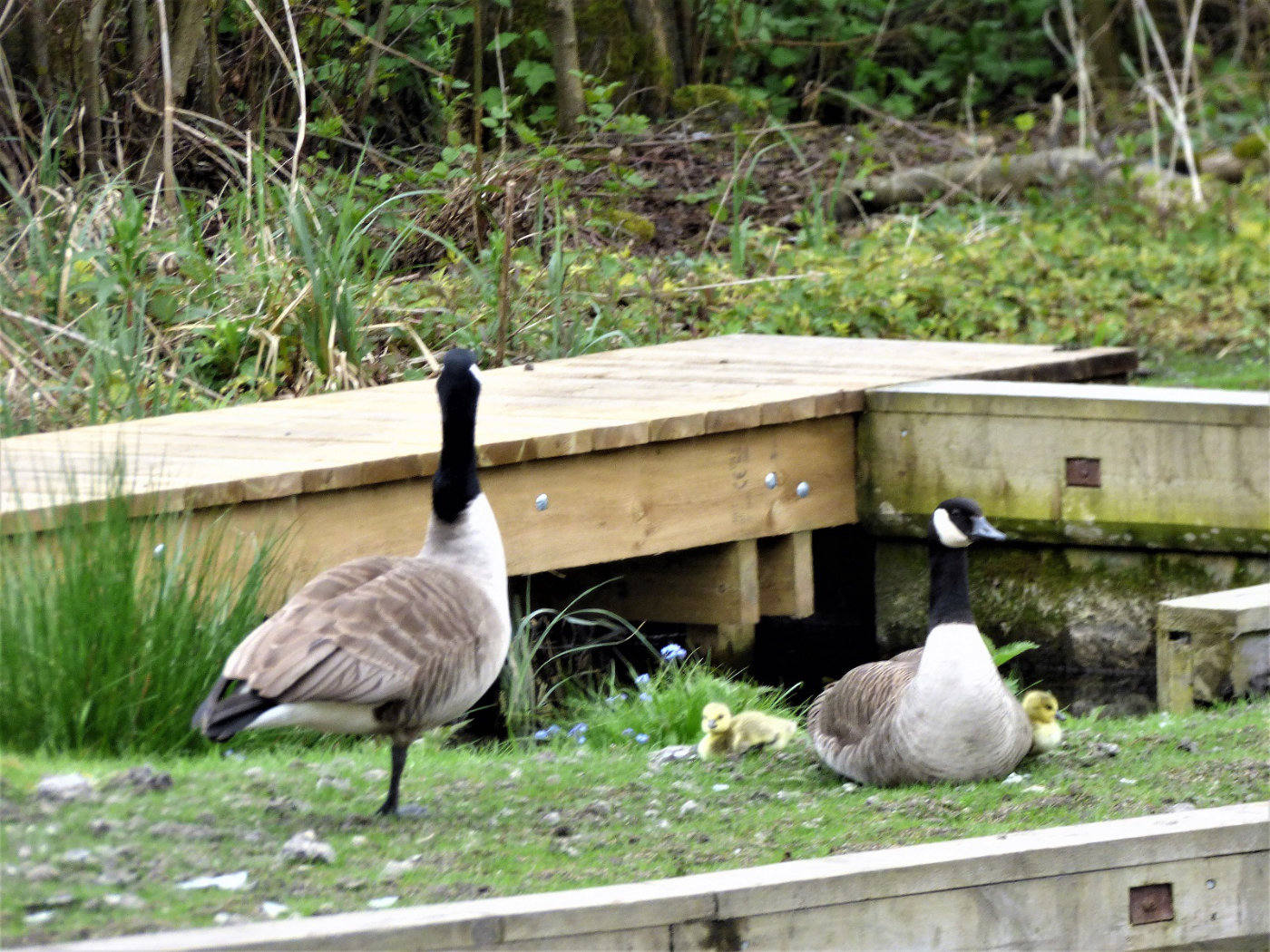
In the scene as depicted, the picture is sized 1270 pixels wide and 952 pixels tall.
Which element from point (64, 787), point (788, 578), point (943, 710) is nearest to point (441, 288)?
point (788, 578)

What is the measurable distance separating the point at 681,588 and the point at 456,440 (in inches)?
145

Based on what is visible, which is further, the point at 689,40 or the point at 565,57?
the point at 689,40

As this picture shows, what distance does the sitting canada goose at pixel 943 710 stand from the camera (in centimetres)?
519

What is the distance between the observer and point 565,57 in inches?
470

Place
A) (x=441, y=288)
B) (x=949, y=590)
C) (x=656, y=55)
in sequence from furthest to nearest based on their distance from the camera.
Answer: (x=656, y=55) < (x=441, y=288) < (x=949, y=590)

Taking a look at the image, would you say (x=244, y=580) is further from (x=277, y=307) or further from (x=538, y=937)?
(x=277, y=307)

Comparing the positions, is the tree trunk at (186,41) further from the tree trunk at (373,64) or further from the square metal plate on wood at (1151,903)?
the square metal plate on wood at (1151,903)

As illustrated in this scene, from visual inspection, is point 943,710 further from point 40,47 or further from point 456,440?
point 40,47

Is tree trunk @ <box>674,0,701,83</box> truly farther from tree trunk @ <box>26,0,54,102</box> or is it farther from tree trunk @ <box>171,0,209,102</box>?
tree trunk @ <box>26,0,54,102</box>

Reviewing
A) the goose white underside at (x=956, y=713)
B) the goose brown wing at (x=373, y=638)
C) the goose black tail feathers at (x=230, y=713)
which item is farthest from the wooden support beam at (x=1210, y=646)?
the goose black tail feathers at (x=230, y=713)

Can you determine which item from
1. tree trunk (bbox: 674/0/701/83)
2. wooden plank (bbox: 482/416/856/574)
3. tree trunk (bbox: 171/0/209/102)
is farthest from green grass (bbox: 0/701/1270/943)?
tree trunk (bbox: 674/0/701/83)

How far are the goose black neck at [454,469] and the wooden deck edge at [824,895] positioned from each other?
4.23ft

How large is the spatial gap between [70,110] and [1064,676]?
5953mm

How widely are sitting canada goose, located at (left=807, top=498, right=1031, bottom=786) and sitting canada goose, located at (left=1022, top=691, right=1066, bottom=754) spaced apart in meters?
0.13
